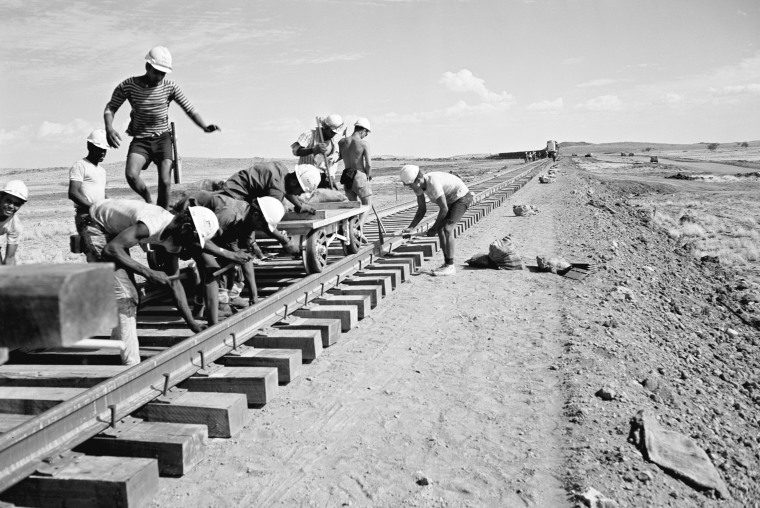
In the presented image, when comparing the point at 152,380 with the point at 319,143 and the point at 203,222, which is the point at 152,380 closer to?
the point at 203,222

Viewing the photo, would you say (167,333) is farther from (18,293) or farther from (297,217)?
(18,293)

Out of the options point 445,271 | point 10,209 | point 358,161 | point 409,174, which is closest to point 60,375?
point 10,209

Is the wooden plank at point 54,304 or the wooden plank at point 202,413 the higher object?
the wooden plank at point 54,304

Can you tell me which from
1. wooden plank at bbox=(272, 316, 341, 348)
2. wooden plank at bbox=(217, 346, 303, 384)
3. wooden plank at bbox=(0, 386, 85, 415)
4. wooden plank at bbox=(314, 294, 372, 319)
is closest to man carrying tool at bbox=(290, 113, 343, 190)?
wooden plank at bbox=(314, 294, 372, 319)

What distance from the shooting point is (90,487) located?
3.15 metres

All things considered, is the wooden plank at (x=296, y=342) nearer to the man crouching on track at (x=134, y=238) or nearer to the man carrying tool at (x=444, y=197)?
the man crouching on track at (x=134, y=238)

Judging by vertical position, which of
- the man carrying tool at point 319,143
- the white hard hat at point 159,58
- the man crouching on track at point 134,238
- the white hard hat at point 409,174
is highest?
the white hard hat at point 159,58

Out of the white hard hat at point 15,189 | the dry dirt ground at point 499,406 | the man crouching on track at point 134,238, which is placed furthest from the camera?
the white hard hat at point 15,189

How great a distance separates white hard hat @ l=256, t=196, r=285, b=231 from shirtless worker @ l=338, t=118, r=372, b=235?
3.06m

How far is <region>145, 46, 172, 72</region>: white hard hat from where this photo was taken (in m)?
6.30

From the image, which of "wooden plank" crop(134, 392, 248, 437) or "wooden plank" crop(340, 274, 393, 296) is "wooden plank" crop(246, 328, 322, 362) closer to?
"wooden plank" crop(134, 392, 248, 437)

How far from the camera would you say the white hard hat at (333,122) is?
8.96m

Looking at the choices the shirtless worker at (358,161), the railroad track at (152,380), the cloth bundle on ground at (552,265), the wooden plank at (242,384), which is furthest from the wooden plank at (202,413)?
the cloth bundle on ground at (552,265)

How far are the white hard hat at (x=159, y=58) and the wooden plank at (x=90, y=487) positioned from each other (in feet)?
13.6
